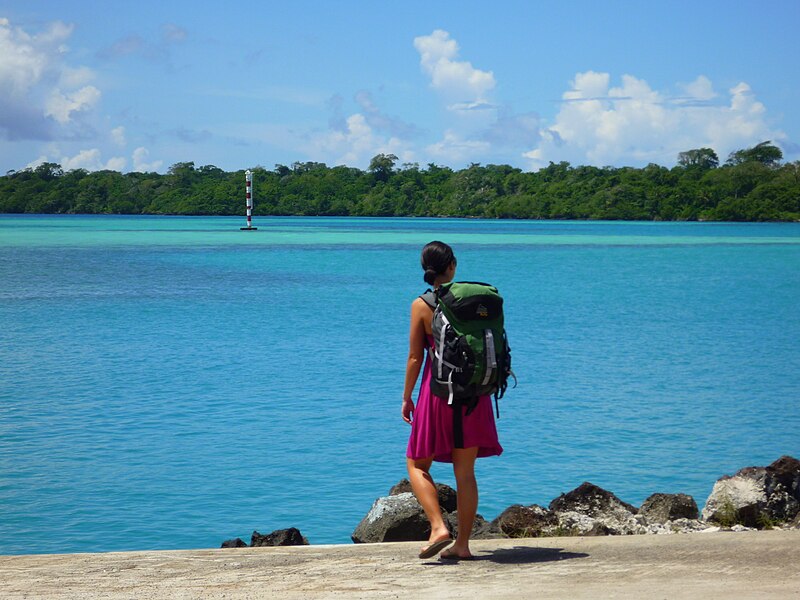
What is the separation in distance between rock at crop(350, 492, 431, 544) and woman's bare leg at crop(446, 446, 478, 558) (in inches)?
85.3

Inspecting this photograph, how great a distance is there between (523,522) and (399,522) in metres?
0.85

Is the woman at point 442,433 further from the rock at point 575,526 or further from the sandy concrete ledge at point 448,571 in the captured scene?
the rock at point 575,526

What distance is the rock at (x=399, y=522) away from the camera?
291 inches

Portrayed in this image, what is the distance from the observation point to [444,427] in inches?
204

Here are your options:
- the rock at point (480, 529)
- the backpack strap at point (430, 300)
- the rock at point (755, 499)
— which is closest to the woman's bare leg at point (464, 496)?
the backpack strap at point (430, 300)

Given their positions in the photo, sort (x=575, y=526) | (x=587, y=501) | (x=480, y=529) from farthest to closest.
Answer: (x=587, y=501) < (x=480, y=529) < (x=575, y=526)

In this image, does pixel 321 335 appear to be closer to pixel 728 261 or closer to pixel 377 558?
pixel 377 558

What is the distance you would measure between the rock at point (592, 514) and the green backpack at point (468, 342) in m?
2.58

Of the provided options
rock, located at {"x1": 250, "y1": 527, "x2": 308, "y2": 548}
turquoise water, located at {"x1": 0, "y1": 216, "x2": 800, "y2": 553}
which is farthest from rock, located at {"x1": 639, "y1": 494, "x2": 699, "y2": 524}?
turquoise water, located at {"x1": 0, "y1": 216, "x2": 800, "y2": 553}

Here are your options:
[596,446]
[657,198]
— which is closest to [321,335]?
[596,446]

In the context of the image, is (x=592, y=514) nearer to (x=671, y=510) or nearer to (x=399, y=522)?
(x=671, y=510)

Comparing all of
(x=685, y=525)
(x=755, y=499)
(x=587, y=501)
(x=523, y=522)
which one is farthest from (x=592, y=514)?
(x=755, y=499)

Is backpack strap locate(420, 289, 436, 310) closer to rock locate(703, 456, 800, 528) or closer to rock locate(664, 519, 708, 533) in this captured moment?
rock locate(664, 519, 708, 533)

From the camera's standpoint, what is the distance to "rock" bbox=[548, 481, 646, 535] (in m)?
7.29
